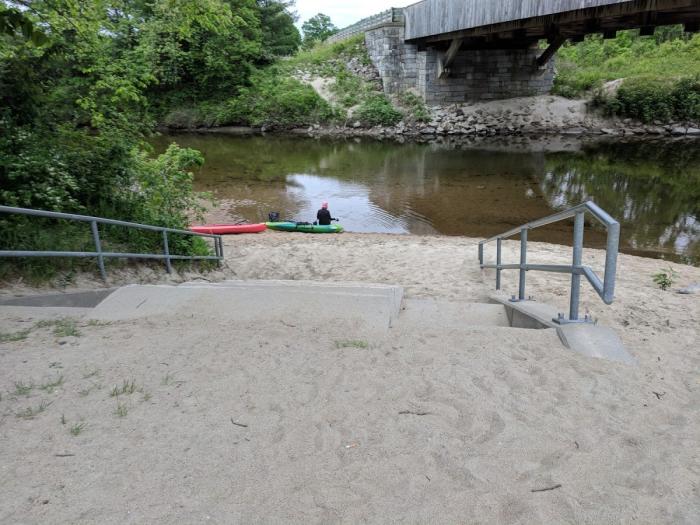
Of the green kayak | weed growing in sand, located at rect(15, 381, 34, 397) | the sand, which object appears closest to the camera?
the sand

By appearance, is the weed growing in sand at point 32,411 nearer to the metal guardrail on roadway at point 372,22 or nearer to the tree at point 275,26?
the metal guardrail on roadway at point 372,22

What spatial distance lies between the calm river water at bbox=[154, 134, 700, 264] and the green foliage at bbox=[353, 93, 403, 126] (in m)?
4.02

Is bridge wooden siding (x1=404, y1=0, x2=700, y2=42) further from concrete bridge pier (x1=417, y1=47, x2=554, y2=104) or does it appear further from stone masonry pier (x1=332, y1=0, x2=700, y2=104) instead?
concrete bridge pier (x1=417, y1=47, x2=554, y2=104)

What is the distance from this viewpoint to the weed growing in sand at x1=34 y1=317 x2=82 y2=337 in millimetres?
4145

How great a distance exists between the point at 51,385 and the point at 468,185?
1780 centimetres

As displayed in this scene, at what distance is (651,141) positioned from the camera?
28.0 m

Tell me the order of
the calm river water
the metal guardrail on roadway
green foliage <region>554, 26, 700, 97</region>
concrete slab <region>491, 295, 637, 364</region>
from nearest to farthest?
concrete slab <region>491, 295, 637, 364</region>, the calm river water, the metal guardrail on roadway, green foliage <region>554, 26, 700, 97</region>

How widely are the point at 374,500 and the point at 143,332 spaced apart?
108 inches

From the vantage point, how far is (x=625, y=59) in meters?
35.4

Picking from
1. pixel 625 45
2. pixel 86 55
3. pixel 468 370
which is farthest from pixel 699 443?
pixel 625 45

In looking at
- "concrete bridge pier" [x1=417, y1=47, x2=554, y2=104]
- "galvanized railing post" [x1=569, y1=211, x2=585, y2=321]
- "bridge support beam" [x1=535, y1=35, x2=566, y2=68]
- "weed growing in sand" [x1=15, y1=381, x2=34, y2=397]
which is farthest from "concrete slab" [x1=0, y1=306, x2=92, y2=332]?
"concrete bridge pier" [x1=417, y1=47, x2=554, y2=104]

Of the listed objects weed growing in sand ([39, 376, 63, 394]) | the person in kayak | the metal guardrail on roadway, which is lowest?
the person in kayak

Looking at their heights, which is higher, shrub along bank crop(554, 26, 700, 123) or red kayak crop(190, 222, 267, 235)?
shrub along bank crop(554, 26, 700, 123)

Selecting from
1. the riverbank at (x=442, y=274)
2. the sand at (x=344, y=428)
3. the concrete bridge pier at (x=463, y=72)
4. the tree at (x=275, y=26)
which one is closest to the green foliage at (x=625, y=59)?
the concrete bridge pier at (x=463, y=72)
